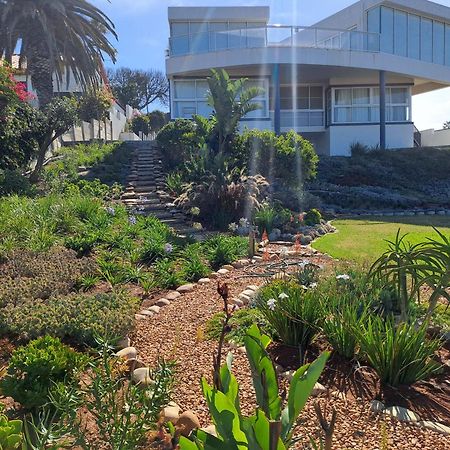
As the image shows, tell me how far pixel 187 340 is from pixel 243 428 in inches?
108

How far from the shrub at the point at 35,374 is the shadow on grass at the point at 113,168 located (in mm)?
13305

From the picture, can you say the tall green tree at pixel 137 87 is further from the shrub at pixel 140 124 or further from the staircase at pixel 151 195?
the staircase at pixel 151 195

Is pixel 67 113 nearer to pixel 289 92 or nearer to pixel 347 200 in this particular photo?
pixel 347 200

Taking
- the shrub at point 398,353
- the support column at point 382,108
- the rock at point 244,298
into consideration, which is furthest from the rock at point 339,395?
the support column at point 382,108

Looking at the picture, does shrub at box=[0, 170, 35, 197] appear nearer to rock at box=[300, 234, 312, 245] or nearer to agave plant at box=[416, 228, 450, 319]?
rock at box=[300, 234, 312, 245]

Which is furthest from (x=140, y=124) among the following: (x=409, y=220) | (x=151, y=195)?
(x=409, y=220)

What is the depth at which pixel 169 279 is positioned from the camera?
659 cm

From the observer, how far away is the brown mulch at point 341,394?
111 inches

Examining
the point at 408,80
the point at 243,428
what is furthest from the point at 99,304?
the point at 408,80

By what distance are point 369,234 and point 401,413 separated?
8.46 metres

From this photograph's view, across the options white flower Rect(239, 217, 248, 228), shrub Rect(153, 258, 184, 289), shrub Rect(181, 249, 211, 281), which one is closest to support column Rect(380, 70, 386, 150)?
white flower Rect(239, 217, 248, 228)

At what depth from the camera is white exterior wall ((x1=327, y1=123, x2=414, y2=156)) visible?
87.0 feet

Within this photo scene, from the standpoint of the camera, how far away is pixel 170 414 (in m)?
3.03

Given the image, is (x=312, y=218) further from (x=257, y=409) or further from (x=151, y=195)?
(x=257, y=409)
